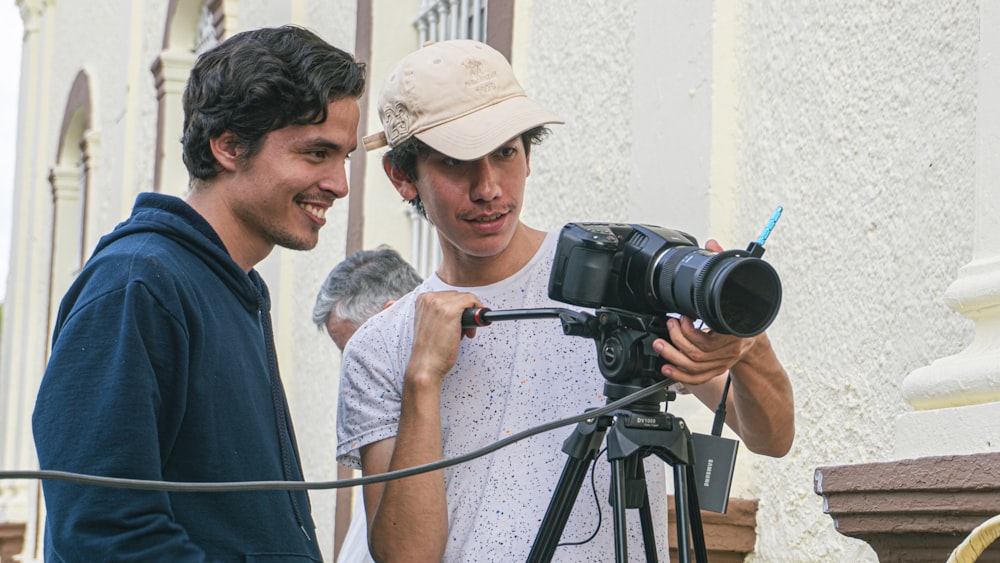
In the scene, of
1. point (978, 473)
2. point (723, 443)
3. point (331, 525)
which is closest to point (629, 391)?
point (723, 443)

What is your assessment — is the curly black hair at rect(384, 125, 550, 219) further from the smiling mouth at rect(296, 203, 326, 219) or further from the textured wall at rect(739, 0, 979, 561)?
the textured wall at rect(739, 0, 979, 561)

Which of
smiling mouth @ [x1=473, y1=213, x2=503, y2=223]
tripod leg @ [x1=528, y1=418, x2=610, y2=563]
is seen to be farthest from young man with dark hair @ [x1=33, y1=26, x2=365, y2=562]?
tripod leg @ [x1=528, y1=418, x2=610, y2=563]

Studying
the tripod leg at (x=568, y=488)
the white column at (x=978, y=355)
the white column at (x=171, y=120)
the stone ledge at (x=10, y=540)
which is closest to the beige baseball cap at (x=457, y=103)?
the tripod leg at (x=568, y=488)

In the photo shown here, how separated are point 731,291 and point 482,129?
Result: 0.62m

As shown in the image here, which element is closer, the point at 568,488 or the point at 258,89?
the point at 568,488

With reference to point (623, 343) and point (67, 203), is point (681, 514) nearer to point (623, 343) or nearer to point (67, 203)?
point (623, 343)

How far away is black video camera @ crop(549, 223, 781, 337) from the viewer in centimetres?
178

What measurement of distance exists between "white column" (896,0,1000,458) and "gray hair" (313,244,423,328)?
1.56m

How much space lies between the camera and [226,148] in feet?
7.04

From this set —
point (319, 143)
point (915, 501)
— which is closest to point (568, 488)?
point (915, 501)

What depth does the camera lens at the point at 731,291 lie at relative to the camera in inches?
69.7

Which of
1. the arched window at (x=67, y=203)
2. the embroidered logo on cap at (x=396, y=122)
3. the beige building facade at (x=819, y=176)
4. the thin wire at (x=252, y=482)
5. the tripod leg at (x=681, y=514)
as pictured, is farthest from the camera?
the arched window at (x=67, y=203)

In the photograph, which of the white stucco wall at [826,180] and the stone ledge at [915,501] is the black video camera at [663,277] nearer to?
the stone ledge at [915,501]

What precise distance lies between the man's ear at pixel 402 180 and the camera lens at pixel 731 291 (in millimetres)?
723
